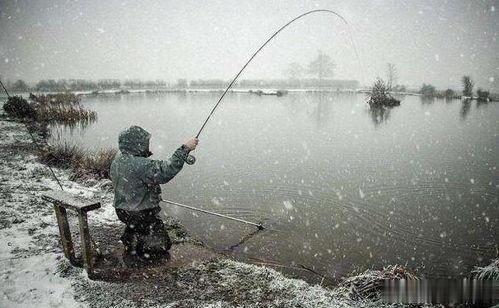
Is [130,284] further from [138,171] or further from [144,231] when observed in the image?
[138,171]

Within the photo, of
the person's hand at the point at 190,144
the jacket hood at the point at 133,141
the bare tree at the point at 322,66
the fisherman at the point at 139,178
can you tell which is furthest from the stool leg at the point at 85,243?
the bare tree at the point at 322,66

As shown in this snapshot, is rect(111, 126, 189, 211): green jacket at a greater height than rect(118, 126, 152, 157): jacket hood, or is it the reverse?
rect(118, 126, 152, 157): jacket hood

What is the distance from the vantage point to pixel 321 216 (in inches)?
314

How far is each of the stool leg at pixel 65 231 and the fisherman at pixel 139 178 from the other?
29.0 inches

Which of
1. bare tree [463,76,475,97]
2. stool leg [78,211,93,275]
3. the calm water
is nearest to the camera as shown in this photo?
stool leg [78,211,93,275]

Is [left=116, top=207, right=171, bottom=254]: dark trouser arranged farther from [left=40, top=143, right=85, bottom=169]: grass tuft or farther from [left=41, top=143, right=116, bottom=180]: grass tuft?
[left=40, top=143, right=85, bottom=169]: grass tuft

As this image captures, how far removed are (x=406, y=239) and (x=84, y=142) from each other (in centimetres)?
1542

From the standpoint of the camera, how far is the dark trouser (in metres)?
4.32

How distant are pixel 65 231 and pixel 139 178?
4.60 feet

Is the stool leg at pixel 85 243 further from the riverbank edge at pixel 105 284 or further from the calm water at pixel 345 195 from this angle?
the calm water at pixel 345 195

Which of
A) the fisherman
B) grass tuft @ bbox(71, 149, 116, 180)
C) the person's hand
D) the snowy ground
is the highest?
the person's hand

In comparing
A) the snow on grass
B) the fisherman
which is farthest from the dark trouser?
the snow on grass

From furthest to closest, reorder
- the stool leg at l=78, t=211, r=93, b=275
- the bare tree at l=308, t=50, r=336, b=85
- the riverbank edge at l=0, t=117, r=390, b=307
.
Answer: the bare tree at l=308, t=50, r=336, b=85 < the stool leg at l=78, t=211, r=93, b=275 < the riverbank edge at l=0, t=117, r=390, b=307

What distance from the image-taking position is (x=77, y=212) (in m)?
4.07
